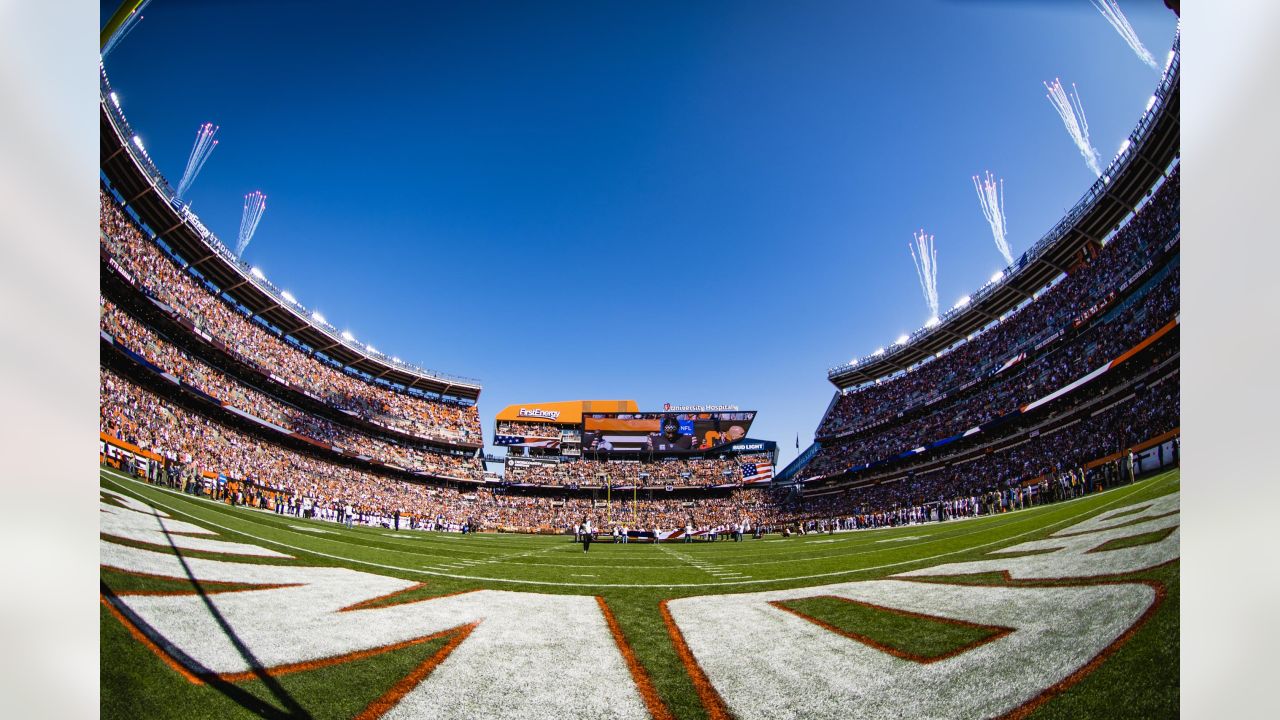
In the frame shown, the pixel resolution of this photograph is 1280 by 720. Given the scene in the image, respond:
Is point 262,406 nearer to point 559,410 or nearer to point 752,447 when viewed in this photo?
point 559,410

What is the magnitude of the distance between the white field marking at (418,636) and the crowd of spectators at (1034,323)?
11.9 ft

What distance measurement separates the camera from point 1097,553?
6.82ft

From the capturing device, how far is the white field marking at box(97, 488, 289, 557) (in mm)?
2391

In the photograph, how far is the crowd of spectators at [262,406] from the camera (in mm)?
4754

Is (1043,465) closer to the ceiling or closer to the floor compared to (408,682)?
closer to the ceiling

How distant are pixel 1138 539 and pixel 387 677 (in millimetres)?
3592

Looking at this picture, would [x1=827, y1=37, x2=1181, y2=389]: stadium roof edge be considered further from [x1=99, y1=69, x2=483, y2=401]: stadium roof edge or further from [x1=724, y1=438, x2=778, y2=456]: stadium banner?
[x1=724, y1=438, x2=778, y2=456]: stadium banner

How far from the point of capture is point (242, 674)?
2035mm

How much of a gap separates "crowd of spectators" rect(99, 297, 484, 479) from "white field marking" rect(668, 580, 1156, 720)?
4.11 metres

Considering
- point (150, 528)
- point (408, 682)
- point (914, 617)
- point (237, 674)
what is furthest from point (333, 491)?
point (914, 617)

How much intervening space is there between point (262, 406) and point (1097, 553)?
1062 inches

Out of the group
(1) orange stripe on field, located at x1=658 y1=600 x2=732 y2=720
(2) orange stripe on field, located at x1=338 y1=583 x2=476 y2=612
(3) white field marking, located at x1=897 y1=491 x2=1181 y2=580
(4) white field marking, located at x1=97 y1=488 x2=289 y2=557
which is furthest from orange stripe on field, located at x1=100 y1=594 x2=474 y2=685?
(3) white field marking, located at x1=897 y1=491 x2=1181 y2=580
